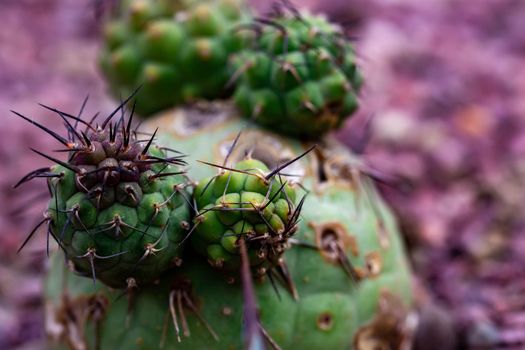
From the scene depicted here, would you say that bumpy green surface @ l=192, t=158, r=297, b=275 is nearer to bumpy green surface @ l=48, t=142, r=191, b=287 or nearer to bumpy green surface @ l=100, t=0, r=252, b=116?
bumpy green surface @ l=48, t=142, r=191, b=287

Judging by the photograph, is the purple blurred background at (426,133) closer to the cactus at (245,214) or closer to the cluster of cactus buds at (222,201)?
the cluster of cactus buds at (222,201)

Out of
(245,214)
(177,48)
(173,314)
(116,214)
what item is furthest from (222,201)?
(177,48)

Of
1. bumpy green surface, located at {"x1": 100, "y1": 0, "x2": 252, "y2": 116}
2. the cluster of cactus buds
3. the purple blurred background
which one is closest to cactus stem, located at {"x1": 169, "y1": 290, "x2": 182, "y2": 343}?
the cluster of cactus buds

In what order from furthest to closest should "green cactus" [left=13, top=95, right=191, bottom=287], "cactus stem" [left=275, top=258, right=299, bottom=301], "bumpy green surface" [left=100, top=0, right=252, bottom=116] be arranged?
1. "bumpy green surface" [left=100, top=0, right=252, bottom=116]
2. "cactus stem" [left=275, top=258, right=299, bottom=301]
3. "green cactus" [left=13, top=95, right=191, bottom=287]

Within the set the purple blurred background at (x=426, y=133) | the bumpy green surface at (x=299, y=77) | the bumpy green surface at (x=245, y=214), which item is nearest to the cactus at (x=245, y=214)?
the bumpy green surface at (x=245, y=214)

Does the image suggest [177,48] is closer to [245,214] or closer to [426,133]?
[245,214]

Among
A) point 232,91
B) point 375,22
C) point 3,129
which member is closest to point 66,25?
point 3,129

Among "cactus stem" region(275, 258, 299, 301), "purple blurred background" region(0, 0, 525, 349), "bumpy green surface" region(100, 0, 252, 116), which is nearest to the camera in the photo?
"cactus stem" region(275, 258, 299, 301)
